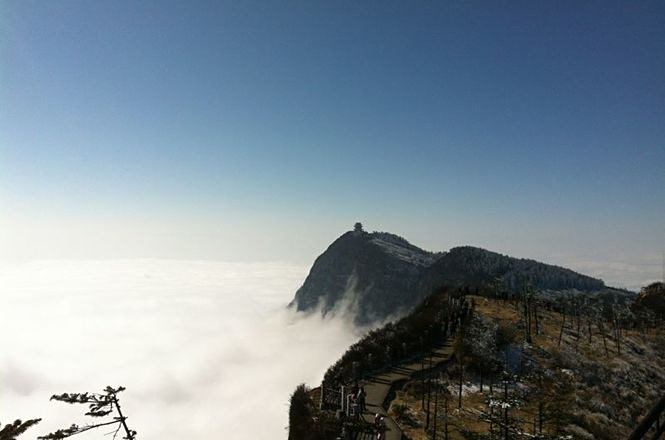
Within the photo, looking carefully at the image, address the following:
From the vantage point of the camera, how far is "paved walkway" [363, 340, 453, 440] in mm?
28955

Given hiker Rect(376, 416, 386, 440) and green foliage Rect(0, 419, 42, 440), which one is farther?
hiker Rect(376, 416, 386, 440)

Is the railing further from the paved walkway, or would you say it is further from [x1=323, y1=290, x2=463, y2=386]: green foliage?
[x1=323, y1=290, x2=463, y2=386]: green foliage

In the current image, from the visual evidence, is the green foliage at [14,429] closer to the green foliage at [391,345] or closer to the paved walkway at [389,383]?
the paved walkway at [389,383]

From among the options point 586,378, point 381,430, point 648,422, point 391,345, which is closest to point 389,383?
point 391,345

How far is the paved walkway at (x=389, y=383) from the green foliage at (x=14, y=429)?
2183cm

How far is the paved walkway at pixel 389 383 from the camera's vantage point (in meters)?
29.0

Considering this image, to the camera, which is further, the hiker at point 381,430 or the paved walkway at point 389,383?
the paved walkway at point 389,383

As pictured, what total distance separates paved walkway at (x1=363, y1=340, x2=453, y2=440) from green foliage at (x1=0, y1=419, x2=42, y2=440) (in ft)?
71.6

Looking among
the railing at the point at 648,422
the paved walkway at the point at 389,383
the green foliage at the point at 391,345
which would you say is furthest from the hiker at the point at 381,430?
the green foliage at the point at 391,345

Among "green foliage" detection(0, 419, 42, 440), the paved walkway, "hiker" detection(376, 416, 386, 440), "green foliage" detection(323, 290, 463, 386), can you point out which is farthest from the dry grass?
"green foliage" detection(0, 419, 42, 440)

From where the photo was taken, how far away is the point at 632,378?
2008 inches

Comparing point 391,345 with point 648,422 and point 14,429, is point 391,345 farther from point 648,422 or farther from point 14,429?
point 648,422

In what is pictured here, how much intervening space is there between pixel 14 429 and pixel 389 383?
34.4 meters

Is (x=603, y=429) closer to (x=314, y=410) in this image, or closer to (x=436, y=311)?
(x=314, y=410)
